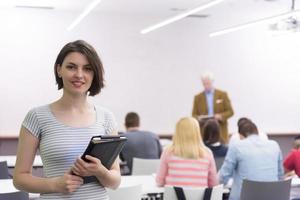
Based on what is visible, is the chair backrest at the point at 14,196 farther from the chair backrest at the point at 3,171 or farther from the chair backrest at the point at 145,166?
the chair backrest at the point at 145,166

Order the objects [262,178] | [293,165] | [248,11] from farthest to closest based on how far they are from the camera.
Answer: [248,11]
[293,165]
[262,178]

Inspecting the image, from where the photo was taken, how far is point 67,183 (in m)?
1.92

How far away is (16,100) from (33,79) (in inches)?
18.1

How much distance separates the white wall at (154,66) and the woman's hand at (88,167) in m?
7.28

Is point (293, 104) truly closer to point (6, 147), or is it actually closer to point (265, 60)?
point (265, 60)

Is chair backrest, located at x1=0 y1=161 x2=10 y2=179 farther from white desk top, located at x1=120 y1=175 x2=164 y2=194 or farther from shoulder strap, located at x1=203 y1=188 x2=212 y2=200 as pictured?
shoulder strap, located at x1=203 y1=188 x2=212 y2=200

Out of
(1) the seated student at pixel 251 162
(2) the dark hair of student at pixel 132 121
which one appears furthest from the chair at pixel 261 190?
(2) the dark hair of student at pixel 132 121

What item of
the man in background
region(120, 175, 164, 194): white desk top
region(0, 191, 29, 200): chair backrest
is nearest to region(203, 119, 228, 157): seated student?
region(120, 175, 164, 194): white desk top

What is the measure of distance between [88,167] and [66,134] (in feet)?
0.64

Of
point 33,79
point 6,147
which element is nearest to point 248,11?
point 33,79

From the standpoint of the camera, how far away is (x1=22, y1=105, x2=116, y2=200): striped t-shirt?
2006 millimetres

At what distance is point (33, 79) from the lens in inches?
364

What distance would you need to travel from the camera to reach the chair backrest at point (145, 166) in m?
5.41

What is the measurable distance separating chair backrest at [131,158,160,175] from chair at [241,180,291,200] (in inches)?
58.7
